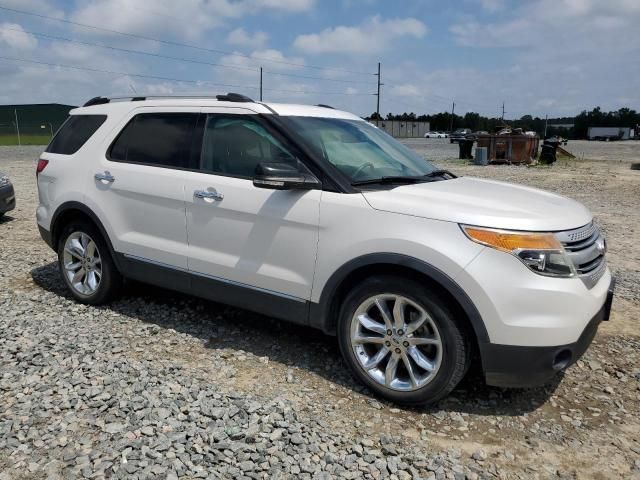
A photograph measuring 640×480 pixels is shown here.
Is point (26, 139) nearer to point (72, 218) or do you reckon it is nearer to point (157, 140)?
point (72, 218)

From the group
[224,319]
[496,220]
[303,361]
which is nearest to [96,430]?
[303,361]

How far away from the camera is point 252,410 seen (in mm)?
3248

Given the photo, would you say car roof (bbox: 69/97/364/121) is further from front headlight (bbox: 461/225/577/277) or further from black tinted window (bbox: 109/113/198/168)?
front headlight (bbox: 461/225/577/277)

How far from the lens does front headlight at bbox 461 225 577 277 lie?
2916 mm

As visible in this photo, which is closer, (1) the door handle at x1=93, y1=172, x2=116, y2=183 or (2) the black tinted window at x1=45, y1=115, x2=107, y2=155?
(1) the door handle at x1=93, y1=172, x2=116, y2=183

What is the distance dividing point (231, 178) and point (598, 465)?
9.38 feet

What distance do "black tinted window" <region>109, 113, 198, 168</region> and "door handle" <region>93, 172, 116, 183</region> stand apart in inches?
6.1

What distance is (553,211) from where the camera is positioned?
3.26 metres

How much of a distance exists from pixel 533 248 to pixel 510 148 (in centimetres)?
2262

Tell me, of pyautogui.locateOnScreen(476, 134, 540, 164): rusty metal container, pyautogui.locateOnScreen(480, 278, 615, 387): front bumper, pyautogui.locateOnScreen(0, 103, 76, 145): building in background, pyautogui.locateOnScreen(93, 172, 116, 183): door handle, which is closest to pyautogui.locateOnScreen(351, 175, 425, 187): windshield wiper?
pyautogui.locateOnScreen(480, 278, 615, 387): front bumper

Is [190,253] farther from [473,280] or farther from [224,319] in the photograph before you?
[473,280]

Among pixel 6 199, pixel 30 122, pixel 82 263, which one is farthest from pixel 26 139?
pixel 82 263

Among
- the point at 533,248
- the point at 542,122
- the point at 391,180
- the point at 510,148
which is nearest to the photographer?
the point at 533,248

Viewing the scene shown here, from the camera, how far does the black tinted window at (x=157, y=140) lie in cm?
425
